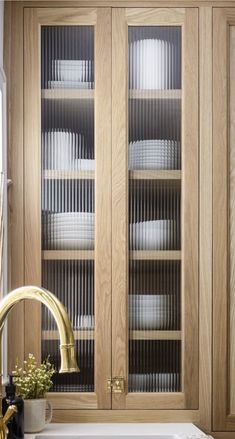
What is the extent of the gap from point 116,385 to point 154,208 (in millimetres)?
670

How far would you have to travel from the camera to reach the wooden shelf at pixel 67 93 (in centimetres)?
288

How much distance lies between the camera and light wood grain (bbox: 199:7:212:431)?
112 inches

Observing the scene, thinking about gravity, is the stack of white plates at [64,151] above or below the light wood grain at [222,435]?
above

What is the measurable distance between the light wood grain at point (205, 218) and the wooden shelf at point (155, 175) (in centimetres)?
10

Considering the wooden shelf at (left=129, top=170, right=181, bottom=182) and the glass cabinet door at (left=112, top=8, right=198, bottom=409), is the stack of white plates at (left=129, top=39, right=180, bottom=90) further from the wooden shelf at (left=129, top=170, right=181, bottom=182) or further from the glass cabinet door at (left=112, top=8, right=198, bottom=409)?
the wooden shelf at (left=129, top=170, right=181, bottom=182)

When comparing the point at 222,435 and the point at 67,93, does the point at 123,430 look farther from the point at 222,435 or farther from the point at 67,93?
the point at 67,93

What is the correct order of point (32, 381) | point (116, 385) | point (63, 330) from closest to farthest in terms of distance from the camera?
point (63, 330) < point (32, 381) < point (116, 385)

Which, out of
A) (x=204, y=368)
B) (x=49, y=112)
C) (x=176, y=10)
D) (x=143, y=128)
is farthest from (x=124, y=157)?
(x=204, y=368)

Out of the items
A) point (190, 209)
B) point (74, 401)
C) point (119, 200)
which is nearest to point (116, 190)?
point (119, 200)

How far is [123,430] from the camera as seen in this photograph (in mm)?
2703

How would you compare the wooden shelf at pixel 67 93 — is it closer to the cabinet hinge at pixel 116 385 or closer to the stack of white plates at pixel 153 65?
the stack of white plates at pixel 153 65

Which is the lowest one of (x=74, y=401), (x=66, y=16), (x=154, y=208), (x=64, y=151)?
(x=74, y=401)

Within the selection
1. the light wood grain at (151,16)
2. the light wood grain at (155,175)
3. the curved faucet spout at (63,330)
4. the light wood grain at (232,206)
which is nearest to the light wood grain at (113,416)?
the light wood grain at (232,206)

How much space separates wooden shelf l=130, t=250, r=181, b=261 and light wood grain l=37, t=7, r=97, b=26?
878 mm
